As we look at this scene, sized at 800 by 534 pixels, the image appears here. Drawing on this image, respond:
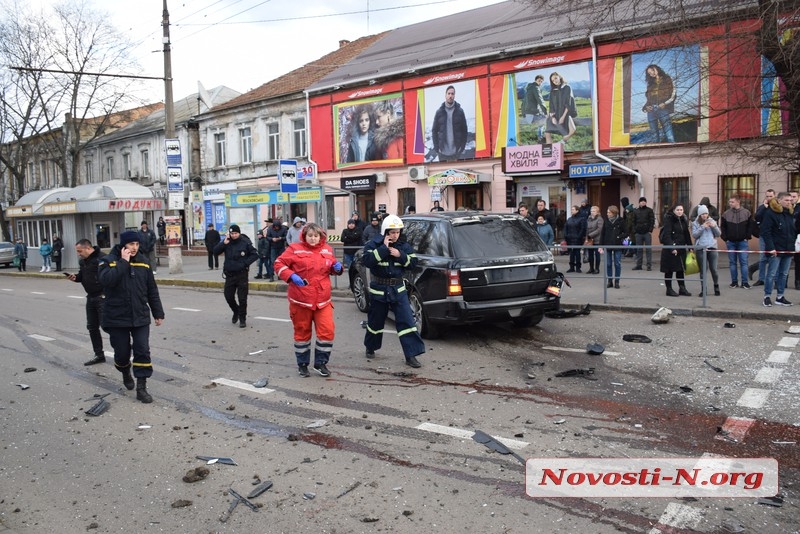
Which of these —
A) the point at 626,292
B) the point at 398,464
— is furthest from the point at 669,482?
the point at 626,292

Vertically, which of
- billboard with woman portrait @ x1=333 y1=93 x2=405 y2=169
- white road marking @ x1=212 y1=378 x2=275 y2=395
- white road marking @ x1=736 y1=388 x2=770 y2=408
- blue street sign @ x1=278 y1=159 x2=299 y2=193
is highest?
billboard with woman portrait @ x1=333 y1=93 x2=405 y2=169

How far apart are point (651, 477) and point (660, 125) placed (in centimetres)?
1605

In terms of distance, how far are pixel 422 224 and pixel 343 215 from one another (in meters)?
18.5

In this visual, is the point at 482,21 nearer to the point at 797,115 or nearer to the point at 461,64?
the point at 461,64

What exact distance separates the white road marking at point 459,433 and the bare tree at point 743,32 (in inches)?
405

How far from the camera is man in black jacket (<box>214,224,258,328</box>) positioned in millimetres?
10758

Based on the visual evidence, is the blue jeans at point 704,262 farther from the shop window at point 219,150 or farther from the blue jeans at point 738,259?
the shop window at point 219,150

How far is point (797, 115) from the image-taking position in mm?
12773

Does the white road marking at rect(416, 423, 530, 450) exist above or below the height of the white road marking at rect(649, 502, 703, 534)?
above

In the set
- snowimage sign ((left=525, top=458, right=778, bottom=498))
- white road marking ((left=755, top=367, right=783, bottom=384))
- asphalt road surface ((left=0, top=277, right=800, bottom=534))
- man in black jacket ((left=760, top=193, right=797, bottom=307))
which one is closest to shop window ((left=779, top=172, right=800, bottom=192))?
man in black jacket ((left=760, top=193, right=797, bottom=307))

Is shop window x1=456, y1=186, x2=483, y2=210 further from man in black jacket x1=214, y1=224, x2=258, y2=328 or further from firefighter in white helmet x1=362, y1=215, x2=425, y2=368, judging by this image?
firefighter in white helmet x1=362, y1=215, x2=425, y2=368

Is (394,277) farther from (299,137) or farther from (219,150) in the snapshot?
(219,150)

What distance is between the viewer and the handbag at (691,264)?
1121cm

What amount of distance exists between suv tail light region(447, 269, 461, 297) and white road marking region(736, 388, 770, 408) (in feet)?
11.6
